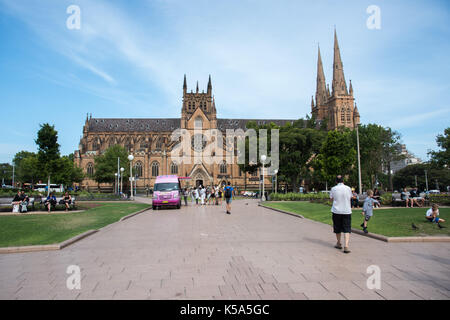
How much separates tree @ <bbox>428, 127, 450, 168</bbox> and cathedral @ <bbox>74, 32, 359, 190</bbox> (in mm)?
26537

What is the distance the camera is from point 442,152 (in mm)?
49125

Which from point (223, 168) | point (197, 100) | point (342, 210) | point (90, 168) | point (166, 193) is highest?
point (197, 100)

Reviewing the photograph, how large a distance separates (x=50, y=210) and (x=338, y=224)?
57.9 feet

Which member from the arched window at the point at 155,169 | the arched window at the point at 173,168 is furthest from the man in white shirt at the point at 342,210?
the arched window at the point at 155,169

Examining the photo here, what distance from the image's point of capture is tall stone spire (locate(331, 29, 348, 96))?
8038 cm

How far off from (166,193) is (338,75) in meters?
70.1

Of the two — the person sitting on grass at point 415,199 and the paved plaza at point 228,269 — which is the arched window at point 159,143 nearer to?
the person sitting on grass at point 415,199

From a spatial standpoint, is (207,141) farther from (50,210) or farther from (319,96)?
(50,210)

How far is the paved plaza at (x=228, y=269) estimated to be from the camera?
15.6ft

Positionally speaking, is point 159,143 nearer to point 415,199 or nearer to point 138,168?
point 138,168

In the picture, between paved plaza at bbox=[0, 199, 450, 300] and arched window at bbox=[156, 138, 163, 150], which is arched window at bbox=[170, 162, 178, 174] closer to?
arched window at bbox=[156, 138, 163, 150]

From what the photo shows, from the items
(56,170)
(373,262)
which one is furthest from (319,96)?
(373,262)

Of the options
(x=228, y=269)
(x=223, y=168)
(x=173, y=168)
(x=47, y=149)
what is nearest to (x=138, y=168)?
(x=173, y=168)

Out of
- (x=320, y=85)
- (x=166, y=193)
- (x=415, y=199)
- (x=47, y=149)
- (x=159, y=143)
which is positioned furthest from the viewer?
(x=320, y=85)
